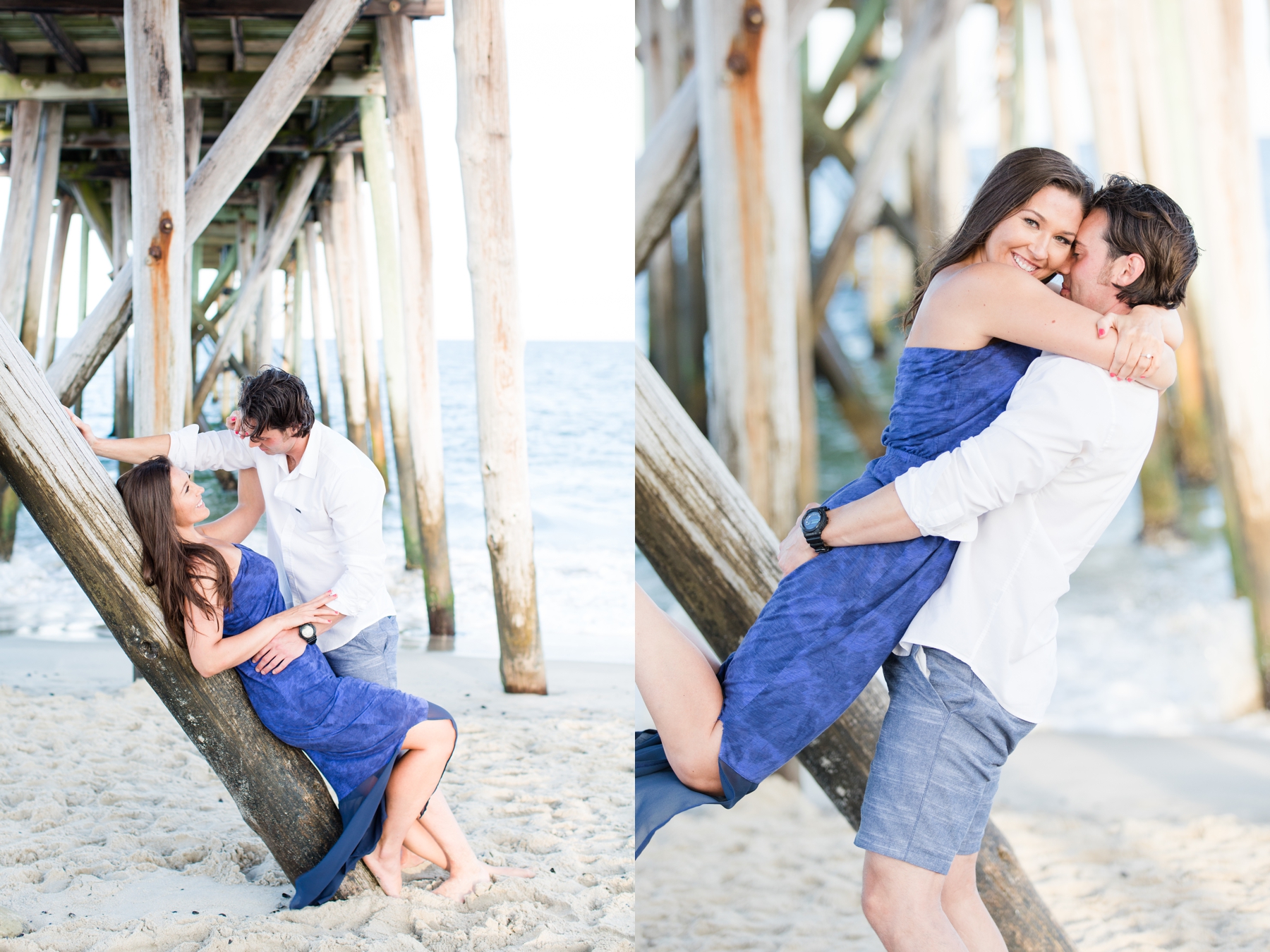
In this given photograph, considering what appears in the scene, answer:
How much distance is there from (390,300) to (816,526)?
1480 millimetres

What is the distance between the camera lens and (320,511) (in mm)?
2137

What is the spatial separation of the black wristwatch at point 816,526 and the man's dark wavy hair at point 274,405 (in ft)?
3.64

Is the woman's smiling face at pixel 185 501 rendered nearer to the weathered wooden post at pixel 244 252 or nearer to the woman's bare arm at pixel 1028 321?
the weathered wooden post at pixel 244 252

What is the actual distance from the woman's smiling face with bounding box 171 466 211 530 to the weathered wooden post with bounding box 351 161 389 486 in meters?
0.59

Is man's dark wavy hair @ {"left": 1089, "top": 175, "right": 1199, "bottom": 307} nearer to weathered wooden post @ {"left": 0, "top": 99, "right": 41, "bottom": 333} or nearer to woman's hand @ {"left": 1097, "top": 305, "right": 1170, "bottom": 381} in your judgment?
woman's hand @ {"left": 1097, "top": 305, "right": 1170, "bottom": 381}

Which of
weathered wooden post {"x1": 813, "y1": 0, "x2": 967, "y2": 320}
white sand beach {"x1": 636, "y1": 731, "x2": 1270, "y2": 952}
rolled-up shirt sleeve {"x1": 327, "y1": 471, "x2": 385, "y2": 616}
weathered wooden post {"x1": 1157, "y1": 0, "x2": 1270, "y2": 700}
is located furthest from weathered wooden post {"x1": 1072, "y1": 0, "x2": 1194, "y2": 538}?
rolled-up shirt sleeve {"x1": 327, "y1": 471, "x2": 385, "y2": 616}

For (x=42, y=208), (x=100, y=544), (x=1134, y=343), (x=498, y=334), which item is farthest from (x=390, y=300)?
(x=1134, y=343)

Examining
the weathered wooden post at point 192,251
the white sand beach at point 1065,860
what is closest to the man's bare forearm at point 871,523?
the white sand beach at point 1065,860

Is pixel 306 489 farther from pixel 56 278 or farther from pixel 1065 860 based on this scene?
pixel 1065 860

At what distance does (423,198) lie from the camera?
256 centimetres

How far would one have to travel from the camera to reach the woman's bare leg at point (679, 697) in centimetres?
159

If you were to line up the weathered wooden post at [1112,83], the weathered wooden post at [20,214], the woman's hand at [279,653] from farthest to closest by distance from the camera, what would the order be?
1. the weathered wooden post at [1112,83]
2. the weathered wooden post at [20,214]
3. the woman's hand at [279,653]

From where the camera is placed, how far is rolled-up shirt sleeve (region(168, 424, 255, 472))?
7.01ft

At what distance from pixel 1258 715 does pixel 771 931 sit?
3.10 m
